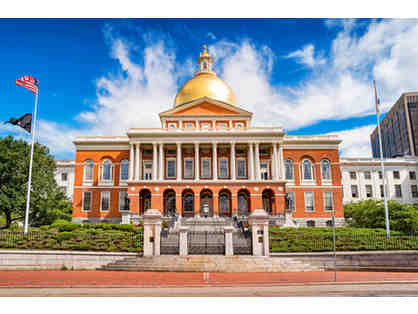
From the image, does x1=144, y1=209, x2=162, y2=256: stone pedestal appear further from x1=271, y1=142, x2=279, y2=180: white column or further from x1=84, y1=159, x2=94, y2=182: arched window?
x1=84, y1=159, x2=94, y2=182: arched window

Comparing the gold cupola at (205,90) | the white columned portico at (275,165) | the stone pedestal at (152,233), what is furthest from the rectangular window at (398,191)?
the stone pedestal at (152,233)

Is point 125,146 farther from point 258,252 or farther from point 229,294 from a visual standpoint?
point 229,294

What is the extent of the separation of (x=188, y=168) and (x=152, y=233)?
28.6m

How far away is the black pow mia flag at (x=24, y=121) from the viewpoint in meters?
24.8

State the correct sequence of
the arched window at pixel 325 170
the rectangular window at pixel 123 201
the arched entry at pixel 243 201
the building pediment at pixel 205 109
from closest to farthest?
the arched entry at pixel 243 201
the rectangular window at pixel 123 201
the arched window at pixel 325 170
the building pediment at pixel 205 109

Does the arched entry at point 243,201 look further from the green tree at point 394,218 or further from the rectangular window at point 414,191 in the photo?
the rectangular window at point 414,191

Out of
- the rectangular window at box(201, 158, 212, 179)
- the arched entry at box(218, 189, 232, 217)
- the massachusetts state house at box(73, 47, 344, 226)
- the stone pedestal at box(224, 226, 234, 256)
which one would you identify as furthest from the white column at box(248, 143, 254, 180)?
the stone pedestal at box(224, 226, 234, 256)

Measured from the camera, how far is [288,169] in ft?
156

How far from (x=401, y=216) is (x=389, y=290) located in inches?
862

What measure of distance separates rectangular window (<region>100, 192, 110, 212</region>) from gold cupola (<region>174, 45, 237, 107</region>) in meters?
17.8

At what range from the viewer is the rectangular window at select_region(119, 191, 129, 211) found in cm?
4603

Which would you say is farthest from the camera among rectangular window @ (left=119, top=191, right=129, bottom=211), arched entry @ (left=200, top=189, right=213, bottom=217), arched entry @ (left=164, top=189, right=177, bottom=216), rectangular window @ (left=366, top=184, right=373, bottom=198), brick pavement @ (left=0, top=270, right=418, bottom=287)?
rectangular window @ (left=366, top=184, right=373, bottom=198)

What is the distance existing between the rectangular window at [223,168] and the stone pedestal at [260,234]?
27.7 metres

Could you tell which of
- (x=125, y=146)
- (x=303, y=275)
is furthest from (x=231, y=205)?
(x=303, y=275)
